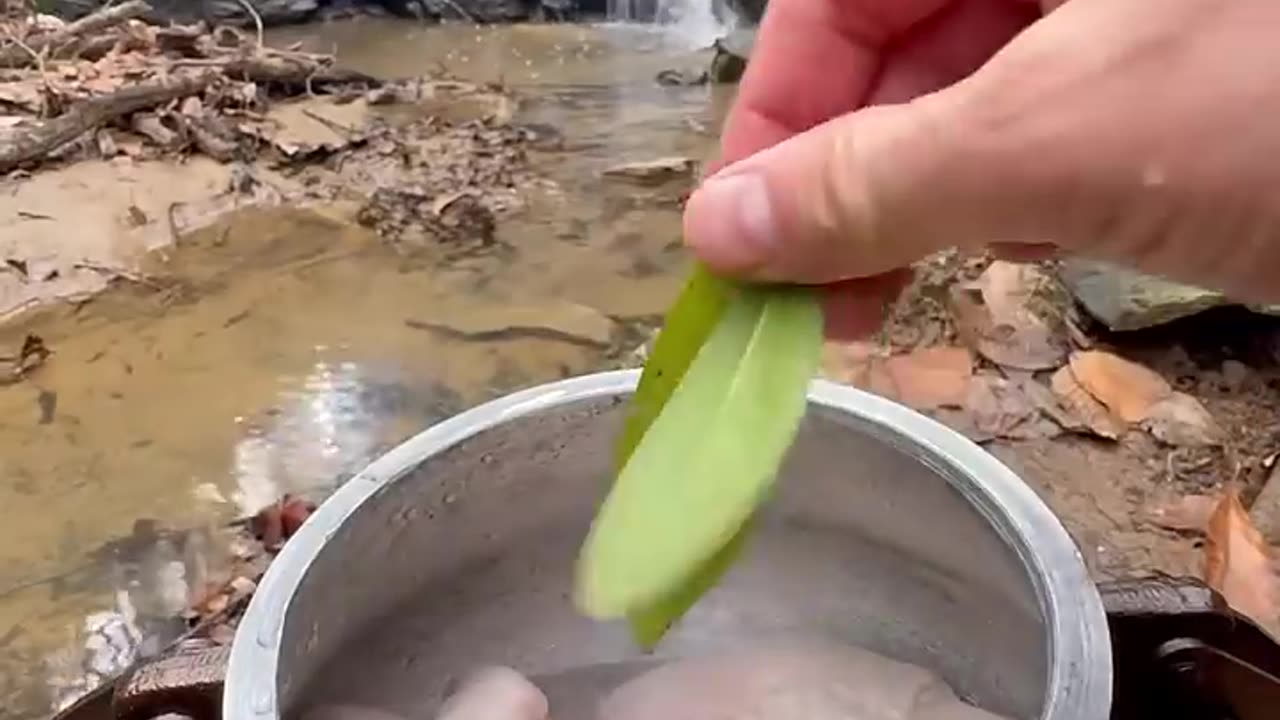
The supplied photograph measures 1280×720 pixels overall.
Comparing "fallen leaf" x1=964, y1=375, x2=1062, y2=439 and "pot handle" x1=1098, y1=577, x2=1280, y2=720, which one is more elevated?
"pot handle" x1=1098, y1=577, x2=1280, y2=720

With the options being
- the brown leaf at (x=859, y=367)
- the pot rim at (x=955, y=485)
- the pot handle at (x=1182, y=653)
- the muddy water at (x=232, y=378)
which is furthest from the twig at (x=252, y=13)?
the pot handle at (x=1182, y=653)

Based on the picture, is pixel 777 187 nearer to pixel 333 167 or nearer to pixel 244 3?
pixel 333 167

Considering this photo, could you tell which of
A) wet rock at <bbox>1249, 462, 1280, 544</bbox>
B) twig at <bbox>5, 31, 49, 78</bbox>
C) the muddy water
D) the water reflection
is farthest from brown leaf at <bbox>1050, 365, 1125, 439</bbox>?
twig at <bbox>5, 31, 49, 78</bbox>

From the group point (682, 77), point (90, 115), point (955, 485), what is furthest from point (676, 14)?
point (955, 485)

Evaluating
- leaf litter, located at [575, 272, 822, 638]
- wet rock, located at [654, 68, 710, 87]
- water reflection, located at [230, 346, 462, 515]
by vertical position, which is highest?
leaf litter, located at [575, 272, 822, 638]

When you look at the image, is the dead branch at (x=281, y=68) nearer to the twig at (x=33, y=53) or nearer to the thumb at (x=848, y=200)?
the twig at (x=33, y=53)

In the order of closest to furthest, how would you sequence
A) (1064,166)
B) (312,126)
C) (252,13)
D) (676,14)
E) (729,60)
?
(1064,166), (312,126), (729,60), (252,13), (676,14)

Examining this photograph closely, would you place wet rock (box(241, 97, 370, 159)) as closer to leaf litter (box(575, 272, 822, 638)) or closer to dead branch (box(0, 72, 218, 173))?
dead branch (box(0, 72, 218, 173))

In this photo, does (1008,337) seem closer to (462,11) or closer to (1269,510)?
(1269,510)
